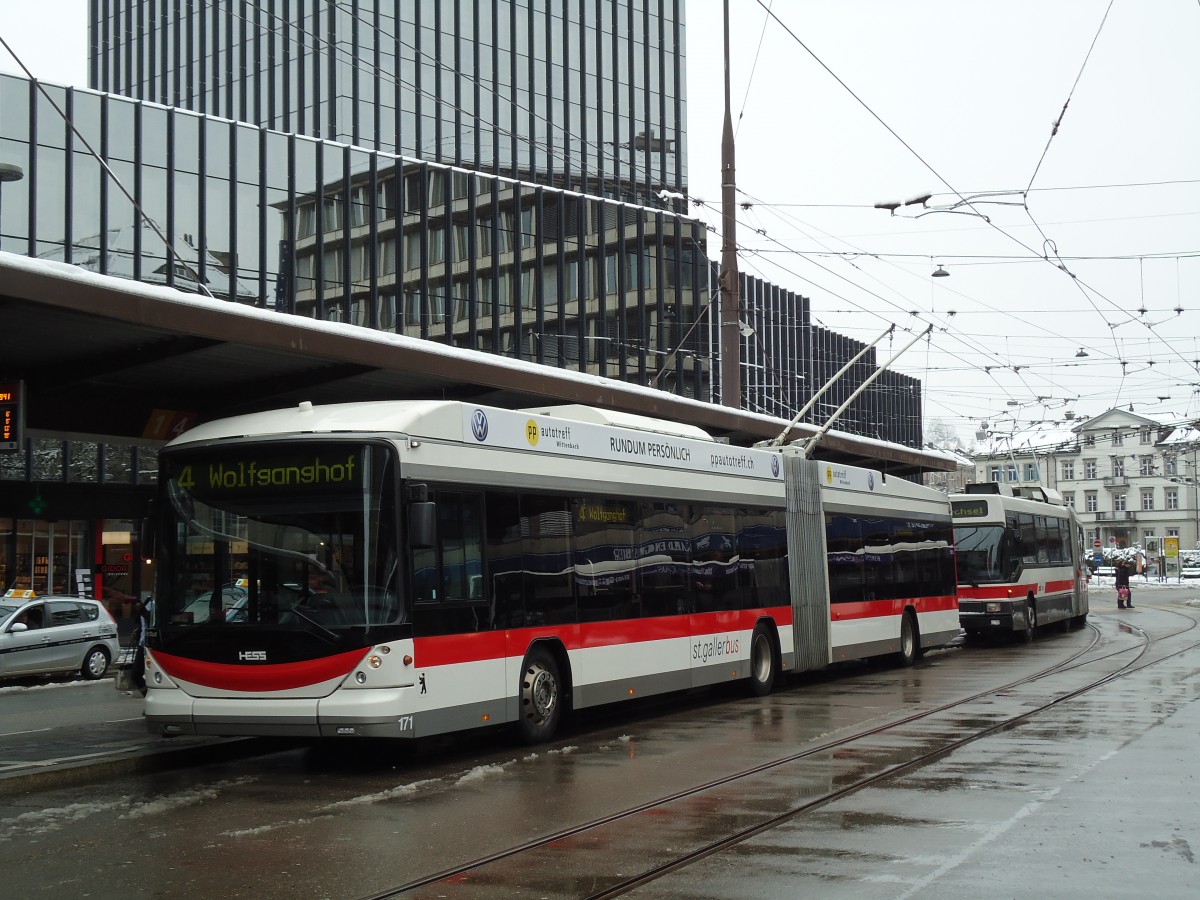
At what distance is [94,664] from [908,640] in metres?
13.5

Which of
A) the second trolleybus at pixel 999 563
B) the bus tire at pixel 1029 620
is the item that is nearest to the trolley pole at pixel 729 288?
the second trolleybus at pixel 999 563

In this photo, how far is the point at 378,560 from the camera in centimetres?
1115

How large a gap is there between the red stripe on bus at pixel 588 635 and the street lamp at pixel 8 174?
913 inches

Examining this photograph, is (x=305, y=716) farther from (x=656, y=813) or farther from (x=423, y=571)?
(x=656, y=813)

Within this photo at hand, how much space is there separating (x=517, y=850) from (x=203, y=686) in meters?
4.33

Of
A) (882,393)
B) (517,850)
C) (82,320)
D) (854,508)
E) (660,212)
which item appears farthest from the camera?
(882,393)

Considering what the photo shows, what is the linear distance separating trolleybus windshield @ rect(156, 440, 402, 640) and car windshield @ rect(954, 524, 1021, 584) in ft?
65.6

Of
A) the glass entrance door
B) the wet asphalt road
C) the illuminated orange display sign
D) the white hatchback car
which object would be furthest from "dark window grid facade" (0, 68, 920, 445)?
the wet asphalt road

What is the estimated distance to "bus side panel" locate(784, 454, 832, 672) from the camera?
61.6 ft

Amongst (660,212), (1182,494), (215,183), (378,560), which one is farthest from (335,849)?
(1182,494)

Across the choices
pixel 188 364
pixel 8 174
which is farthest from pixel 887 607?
pixel 8 174

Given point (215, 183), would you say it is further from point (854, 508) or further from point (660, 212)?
point (854, 508)

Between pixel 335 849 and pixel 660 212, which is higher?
pixel 660 212

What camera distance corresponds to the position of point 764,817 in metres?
8.97
